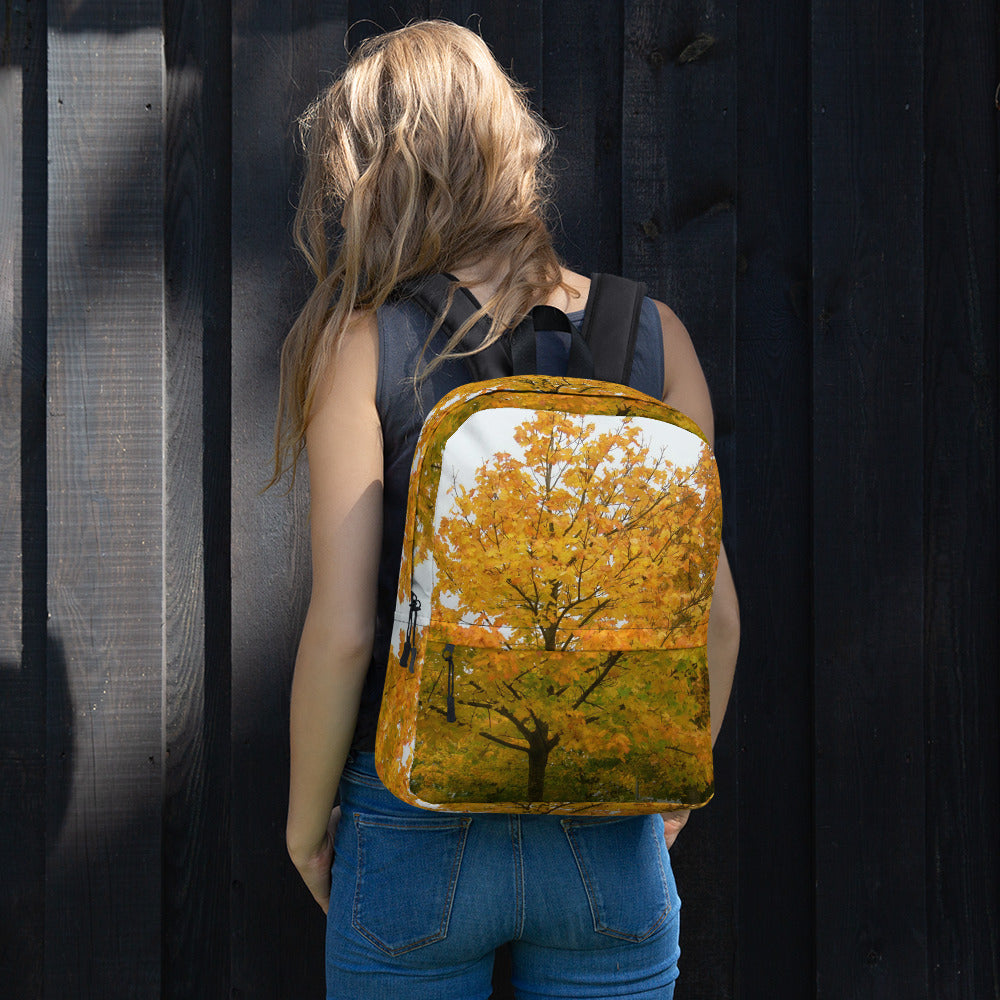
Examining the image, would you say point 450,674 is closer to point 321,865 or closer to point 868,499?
point 321,865

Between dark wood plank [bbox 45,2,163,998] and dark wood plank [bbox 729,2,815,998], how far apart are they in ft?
4.40

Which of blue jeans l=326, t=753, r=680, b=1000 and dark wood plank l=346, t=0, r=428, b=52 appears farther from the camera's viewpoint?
dark wood plank l=346, t=0, r=428, b=52

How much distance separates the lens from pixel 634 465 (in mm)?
1130

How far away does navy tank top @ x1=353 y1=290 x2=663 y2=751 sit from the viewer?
1.24 meters

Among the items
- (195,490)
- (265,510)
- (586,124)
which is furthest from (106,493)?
(586,124)

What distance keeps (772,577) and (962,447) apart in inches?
21.5

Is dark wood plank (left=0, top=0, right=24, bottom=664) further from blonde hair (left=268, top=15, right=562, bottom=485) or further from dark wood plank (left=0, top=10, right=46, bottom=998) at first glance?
blonde hair (left=268, top=15, right=562, bottom=485)

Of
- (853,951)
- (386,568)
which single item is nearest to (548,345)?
(386,568)

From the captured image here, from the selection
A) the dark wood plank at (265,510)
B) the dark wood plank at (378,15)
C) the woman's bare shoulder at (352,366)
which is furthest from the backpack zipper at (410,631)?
the dark wood plank at (378,15)

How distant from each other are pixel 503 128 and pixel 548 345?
0.32m

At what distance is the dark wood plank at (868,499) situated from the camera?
2.05 metres

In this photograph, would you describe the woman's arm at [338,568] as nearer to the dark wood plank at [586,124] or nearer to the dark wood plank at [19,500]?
the dark wood plank at [586,124]

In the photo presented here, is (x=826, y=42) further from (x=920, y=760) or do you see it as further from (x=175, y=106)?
(x=920, y=760)

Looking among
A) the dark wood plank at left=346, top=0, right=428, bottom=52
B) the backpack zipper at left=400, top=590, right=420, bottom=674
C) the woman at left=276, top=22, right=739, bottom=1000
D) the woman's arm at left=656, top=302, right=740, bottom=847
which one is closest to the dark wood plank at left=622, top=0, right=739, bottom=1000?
the dark wood plank at left=346, top=0, right=428, bottom=52
